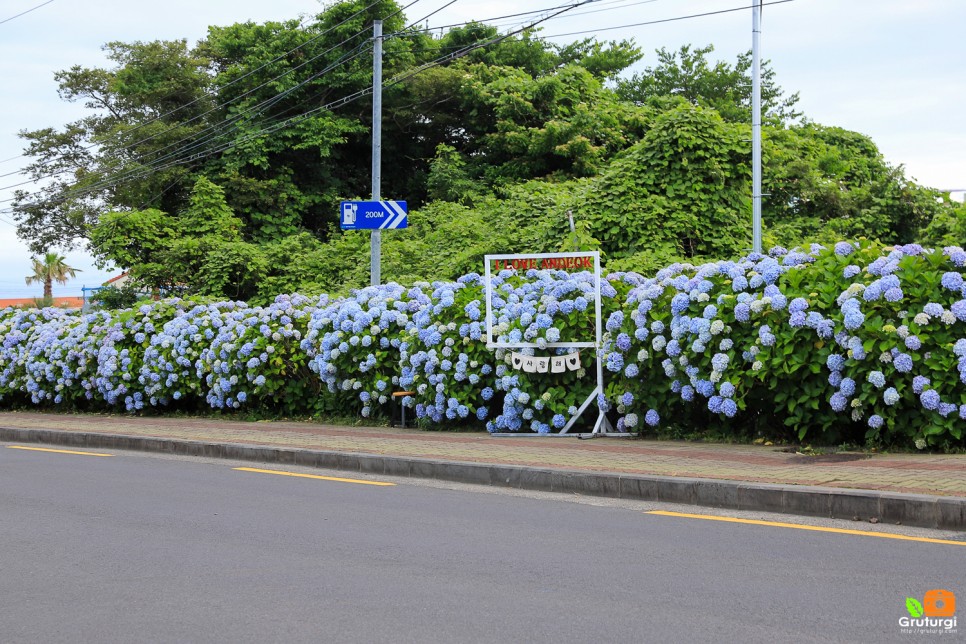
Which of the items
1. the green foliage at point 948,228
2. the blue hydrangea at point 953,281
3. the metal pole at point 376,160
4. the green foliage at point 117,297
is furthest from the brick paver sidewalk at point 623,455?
the green foliage at point 117,297

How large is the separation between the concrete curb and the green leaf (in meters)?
2.16

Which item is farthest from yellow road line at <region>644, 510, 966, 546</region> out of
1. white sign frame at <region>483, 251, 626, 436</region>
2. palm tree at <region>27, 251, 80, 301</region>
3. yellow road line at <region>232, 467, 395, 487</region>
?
palm tree at <region>27, 251, 80, 301</region>

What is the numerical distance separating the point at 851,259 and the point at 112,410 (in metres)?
15.2

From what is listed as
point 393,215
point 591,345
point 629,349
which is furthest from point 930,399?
point 393,215

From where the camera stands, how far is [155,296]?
97.6ft

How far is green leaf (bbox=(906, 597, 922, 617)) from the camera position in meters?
5.08

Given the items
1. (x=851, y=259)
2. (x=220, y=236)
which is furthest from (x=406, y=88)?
(x=851, y=259)

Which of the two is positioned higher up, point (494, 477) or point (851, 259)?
point (851, 259)

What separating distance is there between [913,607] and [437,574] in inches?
103

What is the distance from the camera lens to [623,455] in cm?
1070

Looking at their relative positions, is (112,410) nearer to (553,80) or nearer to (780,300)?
(780,300)

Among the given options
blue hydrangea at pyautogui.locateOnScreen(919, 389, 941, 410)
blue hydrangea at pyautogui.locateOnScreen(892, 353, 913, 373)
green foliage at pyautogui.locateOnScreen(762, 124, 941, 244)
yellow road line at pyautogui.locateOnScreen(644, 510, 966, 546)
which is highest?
green foliage at pyautogui.locateOnScreen(762, 124, 941, 244)

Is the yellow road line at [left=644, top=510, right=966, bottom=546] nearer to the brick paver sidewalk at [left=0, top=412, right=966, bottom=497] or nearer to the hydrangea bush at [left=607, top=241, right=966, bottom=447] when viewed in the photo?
the brick paver sidewalk at [left=0, top=412, right=966, bottom=497]

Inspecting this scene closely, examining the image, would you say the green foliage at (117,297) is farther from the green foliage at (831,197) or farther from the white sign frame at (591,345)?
the white sign frame at (591,345)
